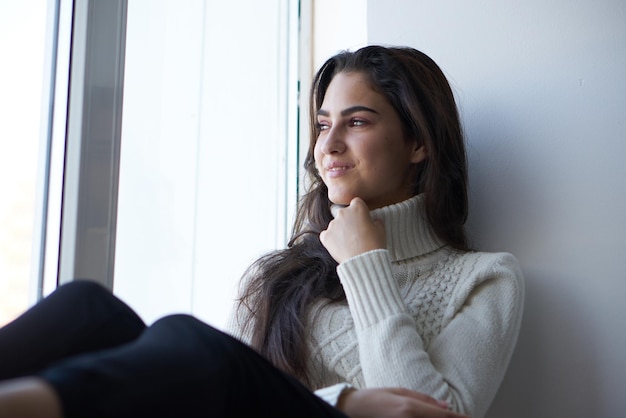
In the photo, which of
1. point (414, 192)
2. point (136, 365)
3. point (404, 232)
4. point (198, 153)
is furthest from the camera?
point (198, 153)

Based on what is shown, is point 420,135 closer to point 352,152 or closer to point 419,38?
point 352,152

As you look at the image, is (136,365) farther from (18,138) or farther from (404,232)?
(404,232)

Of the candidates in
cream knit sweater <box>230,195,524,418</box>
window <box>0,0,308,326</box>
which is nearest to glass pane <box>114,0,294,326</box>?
window <box>0,0,308,326</box>

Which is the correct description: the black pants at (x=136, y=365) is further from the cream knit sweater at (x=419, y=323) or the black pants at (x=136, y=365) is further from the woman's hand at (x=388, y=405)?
the cream knit sweater at (x=419, y=323)

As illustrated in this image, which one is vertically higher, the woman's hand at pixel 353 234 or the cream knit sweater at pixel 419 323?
the woman's hand at pixel 353 234

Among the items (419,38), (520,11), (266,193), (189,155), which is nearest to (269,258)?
(189,155)

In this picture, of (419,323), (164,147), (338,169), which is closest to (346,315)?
(419,323)

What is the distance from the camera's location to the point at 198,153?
1.68 metres

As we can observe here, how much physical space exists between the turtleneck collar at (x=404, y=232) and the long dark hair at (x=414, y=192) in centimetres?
4

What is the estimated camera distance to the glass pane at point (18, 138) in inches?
45.9

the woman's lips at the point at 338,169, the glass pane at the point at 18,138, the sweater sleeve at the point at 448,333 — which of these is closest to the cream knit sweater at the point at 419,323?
the sweater sleeve at the point at 448,333

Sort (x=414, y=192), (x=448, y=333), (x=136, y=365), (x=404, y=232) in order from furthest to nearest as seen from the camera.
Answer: (x=414, y=192)
(x=404, y=232)
(x=448, y=333)
(x=136, y=365)

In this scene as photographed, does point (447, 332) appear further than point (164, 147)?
No

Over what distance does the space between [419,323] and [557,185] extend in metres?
0.45
